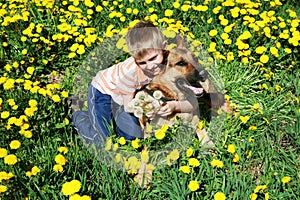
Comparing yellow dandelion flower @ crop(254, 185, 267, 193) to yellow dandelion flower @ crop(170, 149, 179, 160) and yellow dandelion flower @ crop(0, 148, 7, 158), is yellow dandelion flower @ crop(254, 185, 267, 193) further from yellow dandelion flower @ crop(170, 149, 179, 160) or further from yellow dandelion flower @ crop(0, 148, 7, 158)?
yellow dandelion flower @ crop(0, 148, 7, 158)

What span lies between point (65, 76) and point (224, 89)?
1.25m

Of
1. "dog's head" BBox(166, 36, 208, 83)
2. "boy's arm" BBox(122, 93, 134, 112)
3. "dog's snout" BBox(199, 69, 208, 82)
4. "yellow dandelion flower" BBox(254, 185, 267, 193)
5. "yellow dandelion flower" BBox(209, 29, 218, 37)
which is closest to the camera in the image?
"yellow dandelion flower" BBox(254, 185, 267, 193)

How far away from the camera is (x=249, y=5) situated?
3.73m

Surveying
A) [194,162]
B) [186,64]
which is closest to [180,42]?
[186,64]

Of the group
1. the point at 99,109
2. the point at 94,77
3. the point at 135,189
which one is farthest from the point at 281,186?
the point at 94,77

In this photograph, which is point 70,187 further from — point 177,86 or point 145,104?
point 177,86

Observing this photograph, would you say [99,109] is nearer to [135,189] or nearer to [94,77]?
[94,77]

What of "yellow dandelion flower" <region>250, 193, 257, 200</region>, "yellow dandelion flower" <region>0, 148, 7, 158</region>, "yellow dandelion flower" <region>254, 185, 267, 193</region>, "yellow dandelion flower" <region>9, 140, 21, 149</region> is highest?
"yellow dandelion flower" <region>9, 140, 21, 149</region>

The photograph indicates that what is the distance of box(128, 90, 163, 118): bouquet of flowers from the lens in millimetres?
2707

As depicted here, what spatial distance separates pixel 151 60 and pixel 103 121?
1.90ft

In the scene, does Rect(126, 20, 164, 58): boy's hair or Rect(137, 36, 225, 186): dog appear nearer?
Rect(126, 20, 164, 58): boy's hair

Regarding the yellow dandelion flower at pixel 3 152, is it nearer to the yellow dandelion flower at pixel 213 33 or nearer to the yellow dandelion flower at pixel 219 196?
the yellow dandelion flower at pixel 219 196

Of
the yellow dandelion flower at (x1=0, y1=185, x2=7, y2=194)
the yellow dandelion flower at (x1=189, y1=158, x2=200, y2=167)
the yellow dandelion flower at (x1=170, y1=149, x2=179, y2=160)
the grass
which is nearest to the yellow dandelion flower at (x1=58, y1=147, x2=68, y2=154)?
the grass

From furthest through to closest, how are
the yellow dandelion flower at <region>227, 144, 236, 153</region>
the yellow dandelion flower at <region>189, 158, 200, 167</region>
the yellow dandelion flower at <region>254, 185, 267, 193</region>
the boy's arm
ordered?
the boy's arm < the yellow dandelion flower at <region>227, 144, 236, 153</region> < the yellow dandelion flower at <region>189, 158, 200, 167</region> < the yellow dandelion flower at <region>254, 185, 267, 193</region>
